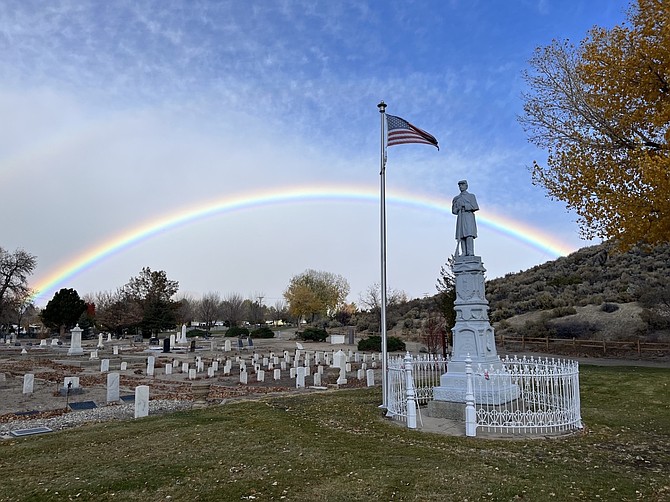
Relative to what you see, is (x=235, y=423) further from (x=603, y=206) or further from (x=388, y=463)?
(x=603, y=206)

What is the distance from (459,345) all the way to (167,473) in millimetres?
6767

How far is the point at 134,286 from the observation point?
5075cm

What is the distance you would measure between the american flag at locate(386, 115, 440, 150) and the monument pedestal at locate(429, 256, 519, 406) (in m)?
3.17

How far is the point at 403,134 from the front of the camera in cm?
1184

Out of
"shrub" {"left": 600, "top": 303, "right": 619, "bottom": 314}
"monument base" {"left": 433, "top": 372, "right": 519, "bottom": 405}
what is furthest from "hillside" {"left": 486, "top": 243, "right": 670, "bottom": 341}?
"monument base" {"left": 433, "top": 372, "right": 519, "bottom": 405}

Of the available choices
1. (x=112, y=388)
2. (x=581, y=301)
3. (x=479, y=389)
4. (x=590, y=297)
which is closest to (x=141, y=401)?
(x=112, y=388)

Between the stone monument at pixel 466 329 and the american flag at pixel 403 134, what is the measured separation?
149 cm

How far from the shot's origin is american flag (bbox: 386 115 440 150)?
11812 millimetres

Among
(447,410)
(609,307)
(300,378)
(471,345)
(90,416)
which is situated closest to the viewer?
(447,410)

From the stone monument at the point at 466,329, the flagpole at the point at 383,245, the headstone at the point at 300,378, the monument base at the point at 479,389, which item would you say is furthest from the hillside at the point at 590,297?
the headstone at the point at 300,378

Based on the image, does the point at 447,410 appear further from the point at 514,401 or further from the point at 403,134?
the point at 403,134

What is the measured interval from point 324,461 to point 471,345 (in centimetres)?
499

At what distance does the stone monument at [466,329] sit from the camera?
10.1 metres

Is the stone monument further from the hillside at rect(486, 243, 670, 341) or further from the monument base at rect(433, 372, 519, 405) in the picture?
the hillside at rect(486, 243, 670, 341)
